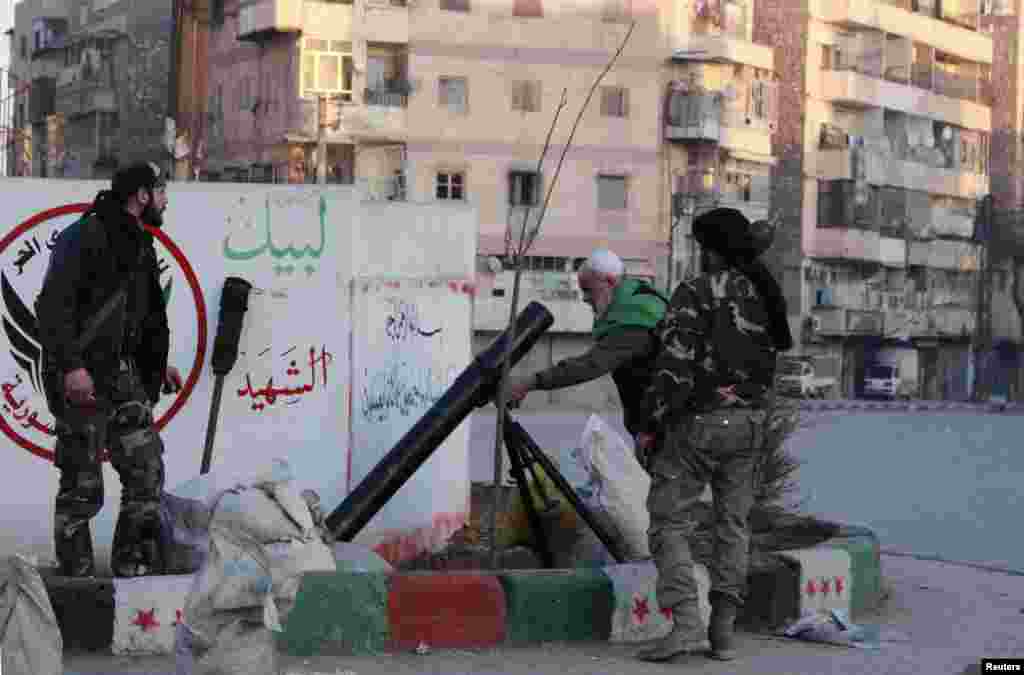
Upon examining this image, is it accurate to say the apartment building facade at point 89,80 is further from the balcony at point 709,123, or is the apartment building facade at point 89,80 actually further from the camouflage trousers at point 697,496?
the camouflage trousers at point 697,496

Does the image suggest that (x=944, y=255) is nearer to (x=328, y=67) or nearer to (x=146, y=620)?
(x=328, y=67)

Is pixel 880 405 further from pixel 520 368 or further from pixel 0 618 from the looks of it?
pixel 0 618

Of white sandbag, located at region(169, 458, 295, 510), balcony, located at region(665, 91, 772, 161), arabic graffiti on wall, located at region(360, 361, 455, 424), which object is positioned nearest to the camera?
white sandbag, located at region(169, 458, 295, 510)

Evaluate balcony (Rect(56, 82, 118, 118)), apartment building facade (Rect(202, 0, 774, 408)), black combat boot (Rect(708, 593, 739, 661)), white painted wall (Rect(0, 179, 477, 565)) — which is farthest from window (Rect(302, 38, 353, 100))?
black combat boot (Rect(708, 593, 739, 661))

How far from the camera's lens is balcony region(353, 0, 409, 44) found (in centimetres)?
6775

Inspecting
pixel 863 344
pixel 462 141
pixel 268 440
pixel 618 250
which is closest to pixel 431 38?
pixel 462 141

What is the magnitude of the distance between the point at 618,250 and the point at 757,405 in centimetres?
6121

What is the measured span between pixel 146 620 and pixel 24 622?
1816 millimetres

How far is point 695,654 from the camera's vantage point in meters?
8.45

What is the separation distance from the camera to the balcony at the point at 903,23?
82.9 meters

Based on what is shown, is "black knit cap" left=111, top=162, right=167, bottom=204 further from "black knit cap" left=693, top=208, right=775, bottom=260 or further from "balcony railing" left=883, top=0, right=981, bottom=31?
"balcony railing" left=883, top=0, right=981, bottom=31

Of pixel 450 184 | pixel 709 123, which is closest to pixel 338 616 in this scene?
pixel 450 184

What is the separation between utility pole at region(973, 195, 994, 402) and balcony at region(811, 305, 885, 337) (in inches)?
418

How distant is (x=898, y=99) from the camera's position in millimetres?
86750
